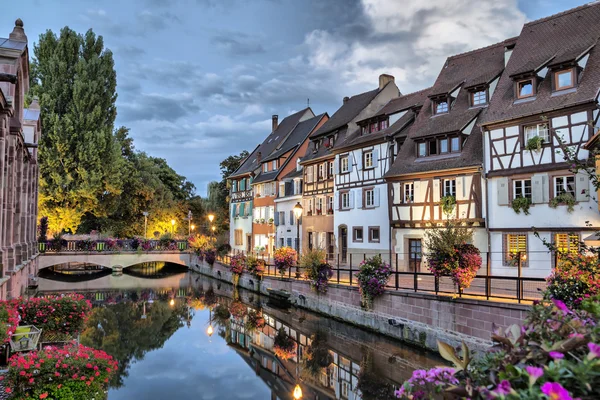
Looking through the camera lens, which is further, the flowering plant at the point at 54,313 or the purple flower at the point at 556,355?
the flowering plant at the point at 54,313

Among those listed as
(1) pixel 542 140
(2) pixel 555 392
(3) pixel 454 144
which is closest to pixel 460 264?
(1) pixel 542 140

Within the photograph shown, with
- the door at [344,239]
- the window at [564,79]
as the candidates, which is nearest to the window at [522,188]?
the window at [564,79]

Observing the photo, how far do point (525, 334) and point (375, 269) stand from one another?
13.3 meters

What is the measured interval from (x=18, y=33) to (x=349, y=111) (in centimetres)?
1936

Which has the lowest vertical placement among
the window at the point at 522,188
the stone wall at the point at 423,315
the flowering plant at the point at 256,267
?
the stone wall at the point at 423,315

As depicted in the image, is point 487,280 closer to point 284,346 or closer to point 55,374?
point 284,346

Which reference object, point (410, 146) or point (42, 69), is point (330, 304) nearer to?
point (410, 146)

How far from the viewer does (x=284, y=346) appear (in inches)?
646

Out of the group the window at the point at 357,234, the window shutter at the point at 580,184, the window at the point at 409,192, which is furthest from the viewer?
the window at the point at 357,234

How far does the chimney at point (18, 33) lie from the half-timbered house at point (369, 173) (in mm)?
17086

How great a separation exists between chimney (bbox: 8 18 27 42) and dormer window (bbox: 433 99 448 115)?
63.8ft

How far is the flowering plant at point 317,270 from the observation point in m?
19.4

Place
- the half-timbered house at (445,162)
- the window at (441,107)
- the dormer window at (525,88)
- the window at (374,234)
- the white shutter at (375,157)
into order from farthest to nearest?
1. the white shutter at (375,157)
2. the window at (374,234)
3. the window at (441,107)
4. the half-timbered house at (445,162)
5. the dormer window at (525,88)

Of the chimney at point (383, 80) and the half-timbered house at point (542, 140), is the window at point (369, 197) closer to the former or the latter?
the half-timbered house at point (542, 140)
